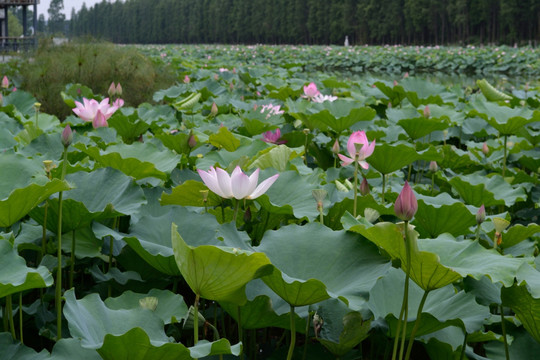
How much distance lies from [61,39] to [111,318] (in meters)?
6.35

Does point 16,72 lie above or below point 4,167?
above

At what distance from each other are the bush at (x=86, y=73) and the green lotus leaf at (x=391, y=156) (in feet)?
12.5

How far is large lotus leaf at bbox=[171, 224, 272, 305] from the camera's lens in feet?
2.41

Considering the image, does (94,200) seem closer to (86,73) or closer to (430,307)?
(430,307)

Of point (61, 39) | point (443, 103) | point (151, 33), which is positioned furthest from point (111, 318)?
point (151, 33)

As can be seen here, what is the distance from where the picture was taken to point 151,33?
192ft

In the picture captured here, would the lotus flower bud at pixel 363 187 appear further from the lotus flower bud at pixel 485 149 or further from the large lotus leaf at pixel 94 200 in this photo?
the lotus flower bud at pixel 485 149

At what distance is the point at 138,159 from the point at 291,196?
44 centimetres

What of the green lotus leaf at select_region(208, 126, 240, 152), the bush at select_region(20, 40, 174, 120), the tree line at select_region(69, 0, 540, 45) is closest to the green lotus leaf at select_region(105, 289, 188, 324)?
the green lotus leaf at select_region(208, 126, 240, 152)

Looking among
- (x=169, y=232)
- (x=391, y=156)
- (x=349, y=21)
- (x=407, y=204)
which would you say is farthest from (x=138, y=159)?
(x=349, y=21)

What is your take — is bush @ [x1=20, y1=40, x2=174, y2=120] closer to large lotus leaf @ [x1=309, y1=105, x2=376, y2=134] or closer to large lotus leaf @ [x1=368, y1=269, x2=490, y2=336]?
large lotus leaf @ [x1=309, y1=105, x2=376, y2=134]

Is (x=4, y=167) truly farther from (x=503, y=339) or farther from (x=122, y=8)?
(x=122, y=8)

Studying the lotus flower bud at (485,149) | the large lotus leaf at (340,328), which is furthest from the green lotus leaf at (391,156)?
the lotus flower bud at (485,149)

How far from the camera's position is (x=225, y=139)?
1.92 meters
